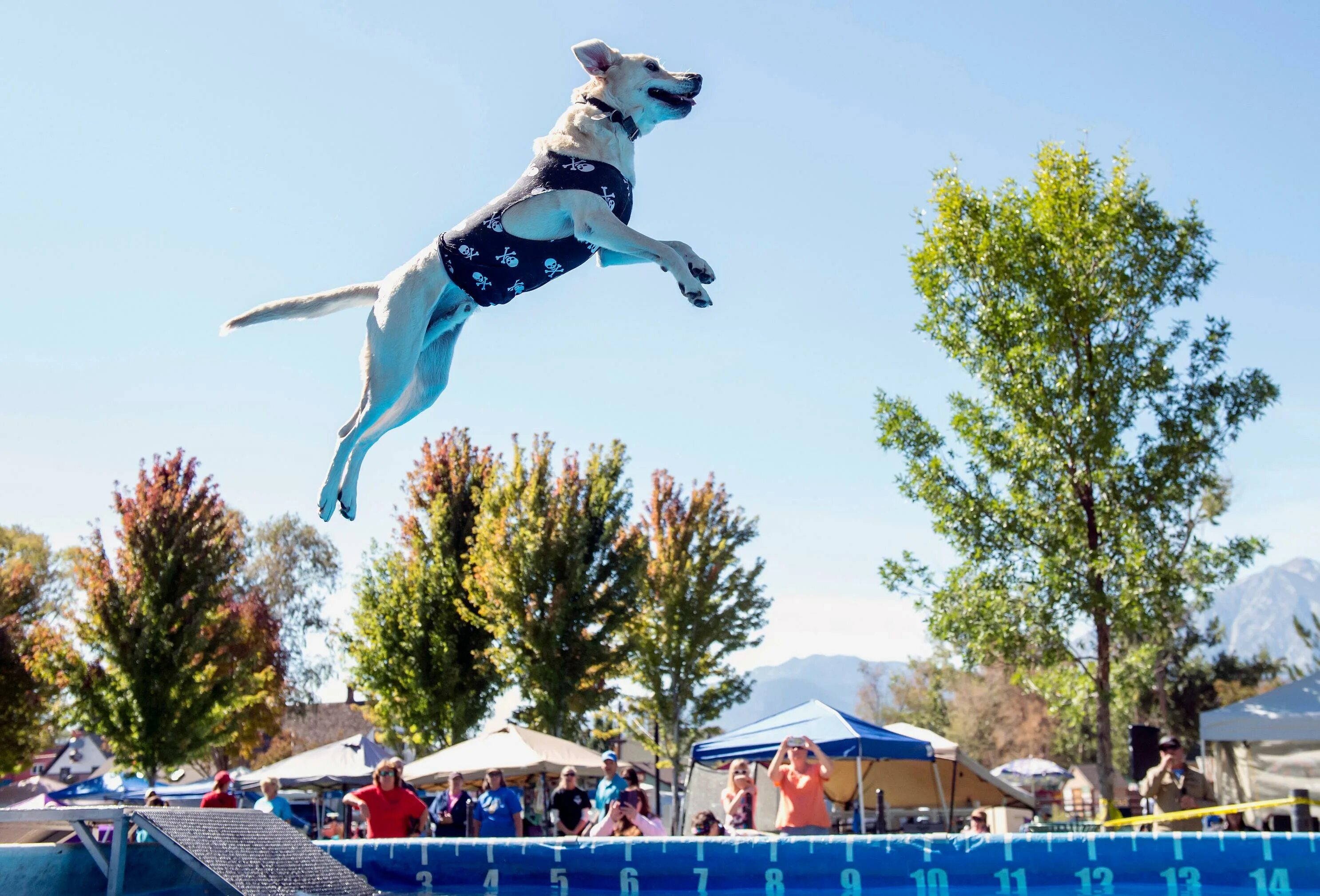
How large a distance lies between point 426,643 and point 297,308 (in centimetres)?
1536

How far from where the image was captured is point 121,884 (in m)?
5.32

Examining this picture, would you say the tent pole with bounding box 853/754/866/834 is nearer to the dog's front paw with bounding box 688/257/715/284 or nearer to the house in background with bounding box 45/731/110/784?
the dog's front paw with bounding box 688/257/715/284

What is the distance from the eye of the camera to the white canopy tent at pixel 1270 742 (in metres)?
11.1

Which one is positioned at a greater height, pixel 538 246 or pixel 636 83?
pixel 636 83

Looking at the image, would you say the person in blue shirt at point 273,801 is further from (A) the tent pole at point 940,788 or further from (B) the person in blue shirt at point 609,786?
(A) the tent pole at point 940,788

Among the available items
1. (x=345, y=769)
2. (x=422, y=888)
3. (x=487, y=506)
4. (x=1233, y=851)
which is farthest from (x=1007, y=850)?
(x=487, y=506)

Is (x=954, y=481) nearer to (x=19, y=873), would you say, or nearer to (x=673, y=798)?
(x=673, y=798)

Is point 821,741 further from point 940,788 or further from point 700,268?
point 700,268

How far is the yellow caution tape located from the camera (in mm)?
7492

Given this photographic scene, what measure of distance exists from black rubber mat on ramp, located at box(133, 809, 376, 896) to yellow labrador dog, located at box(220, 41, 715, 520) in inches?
63.9

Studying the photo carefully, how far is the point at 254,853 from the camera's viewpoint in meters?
5.36

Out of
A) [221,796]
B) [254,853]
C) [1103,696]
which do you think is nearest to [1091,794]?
[1103,696]

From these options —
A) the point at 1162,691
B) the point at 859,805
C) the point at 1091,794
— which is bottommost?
the point at 1091,794

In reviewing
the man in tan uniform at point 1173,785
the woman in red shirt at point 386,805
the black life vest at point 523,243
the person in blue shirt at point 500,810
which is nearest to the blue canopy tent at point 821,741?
the man in tan uniform at point 1173,785
